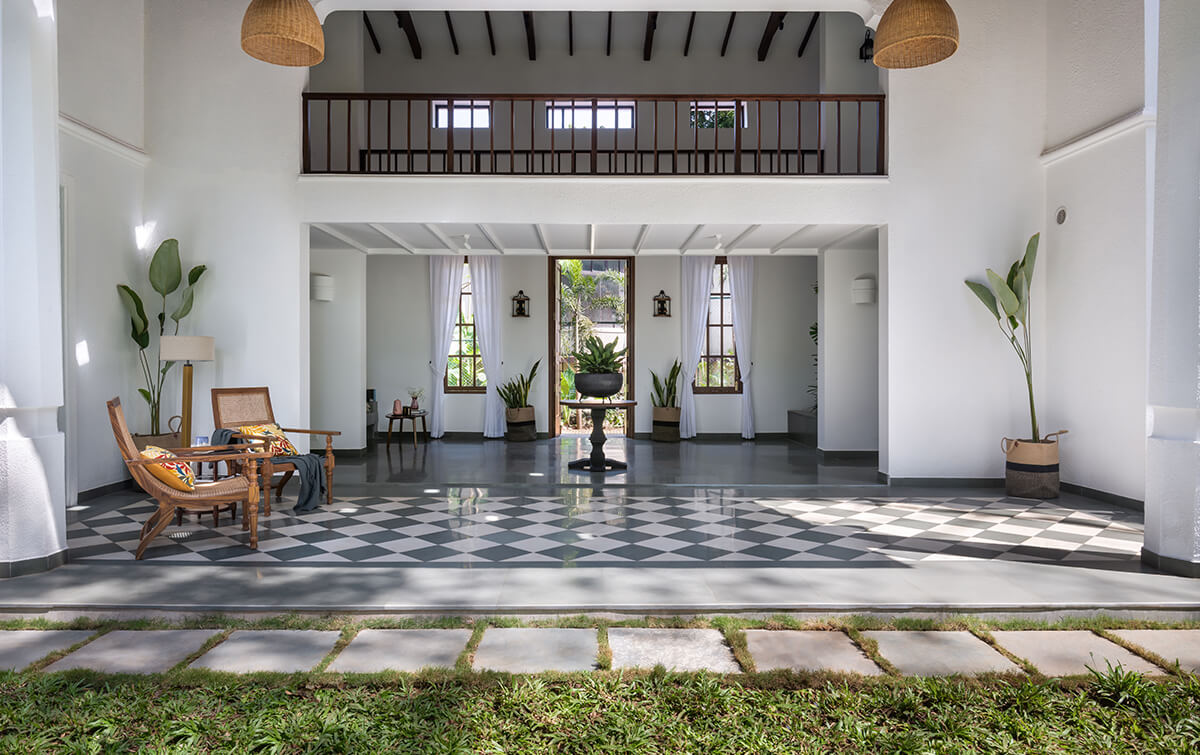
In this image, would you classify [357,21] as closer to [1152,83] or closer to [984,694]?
[1152,83]

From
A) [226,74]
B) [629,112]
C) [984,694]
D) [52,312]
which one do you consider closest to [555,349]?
[629,112]

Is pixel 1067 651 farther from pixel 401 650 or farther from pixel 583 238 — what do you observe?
pixel 583 238

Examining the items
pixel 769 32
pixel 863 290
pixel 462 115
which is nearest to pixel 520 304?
pixel 462 115

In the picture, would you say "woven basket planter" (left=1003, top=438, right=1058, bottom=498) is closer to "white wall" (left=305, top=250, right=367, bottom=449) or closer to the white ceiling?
the white ceiling

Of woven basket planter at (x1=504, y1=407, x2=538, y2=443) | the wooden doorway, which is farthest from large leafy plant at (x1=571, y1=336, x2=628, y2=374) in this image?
the wooden doorway

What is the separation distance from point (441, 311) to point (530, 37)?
170 inches

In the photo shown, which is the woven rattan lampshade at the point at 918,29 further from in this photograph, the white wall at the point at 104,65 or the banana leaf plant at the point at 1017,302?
the white wall at the point at 104,65

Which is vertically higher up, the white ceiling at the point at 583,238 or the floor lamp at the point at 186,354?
the white ceiling at the point at 583,238

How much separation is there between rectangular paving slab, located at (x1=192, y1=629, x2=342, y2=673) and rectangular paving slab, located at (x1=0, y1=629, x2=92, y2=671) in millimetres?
667

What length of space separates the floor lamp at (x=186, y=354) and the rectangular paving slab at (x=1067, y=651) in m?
6.34

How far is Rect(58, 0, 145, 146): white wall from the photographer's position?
5.98m

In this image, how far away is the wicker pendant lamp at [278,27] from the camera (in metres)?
3.67

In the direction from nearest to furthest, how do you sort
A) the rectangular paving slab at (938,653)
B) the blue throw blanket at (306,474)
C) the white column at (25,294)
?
the rectangular paving slab at (938,653) → the white column at (25,294) → the blue throw blanket at (306,474)

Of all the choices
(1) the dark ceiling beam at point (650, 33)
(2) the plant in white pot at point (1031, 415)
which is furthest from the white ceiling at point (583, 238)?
(1) the dark ceiling beam at point (650, 33)
